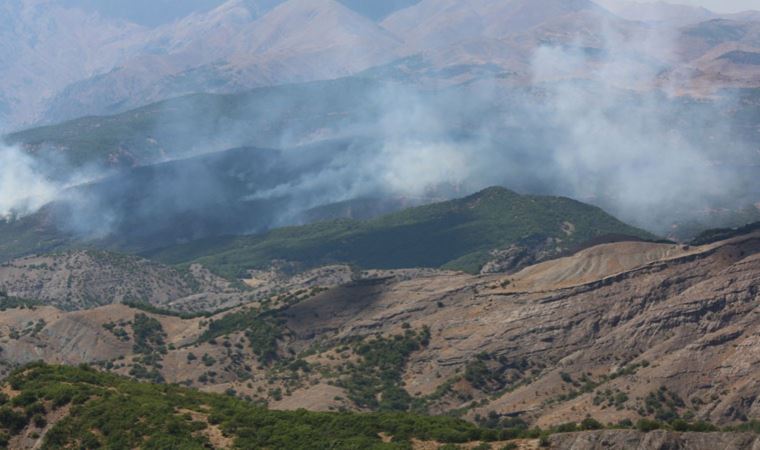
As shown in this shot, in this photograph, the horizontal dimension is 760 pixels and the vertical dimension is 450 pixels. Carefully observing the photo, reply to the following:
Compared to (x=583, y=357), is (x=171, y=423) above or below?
above

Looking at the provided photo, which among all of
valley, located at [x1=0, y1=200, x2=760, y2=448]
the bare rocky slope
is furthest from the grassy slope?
valley, located at [x1=0, y1=200, x2=760, y2=448]

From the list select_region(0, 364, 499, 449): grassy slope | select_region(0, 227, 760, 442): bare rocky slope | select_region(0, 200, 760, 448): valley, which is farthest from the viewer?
select_region(0, 200, 760, 448): valley

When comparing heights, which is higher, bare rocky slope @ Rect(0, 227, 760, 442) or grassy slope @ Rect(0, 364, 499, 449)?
grassy slope @ Rect(0, 364, 499, 449)

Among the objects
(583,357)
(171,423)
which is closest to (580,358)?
(583,357)

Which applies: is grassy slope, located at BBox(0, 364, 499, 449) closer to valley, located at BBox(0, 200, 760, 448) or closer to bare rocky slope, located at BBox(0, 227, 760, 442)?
bare rocky slope, located at BBox(0, 227, 760, 442)

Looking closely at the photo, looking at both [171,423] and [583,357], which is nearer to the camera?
[171,423]

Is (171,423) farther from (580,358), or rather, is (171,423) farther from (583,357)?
(583,357)

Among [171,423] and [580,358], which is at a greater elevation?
[171,423]

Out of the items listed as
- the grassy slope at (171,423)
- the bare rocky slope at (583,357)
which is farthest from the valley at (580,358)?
the grassy slope at (171,423)

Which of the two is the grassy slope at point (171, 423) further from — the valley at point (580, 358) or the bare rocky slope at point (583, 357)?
the valley at point (580, 358)

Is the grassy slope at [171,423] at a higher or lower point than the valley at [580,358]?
higher

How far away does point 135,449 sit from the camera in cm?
10494

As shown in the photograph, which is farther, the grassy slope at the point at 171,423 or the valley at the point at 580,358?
the valley at the point at 580,358

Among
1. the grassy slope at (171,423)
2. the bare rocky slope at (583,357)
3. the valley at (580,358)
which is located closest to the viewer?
the grassy slope at (171,423)
